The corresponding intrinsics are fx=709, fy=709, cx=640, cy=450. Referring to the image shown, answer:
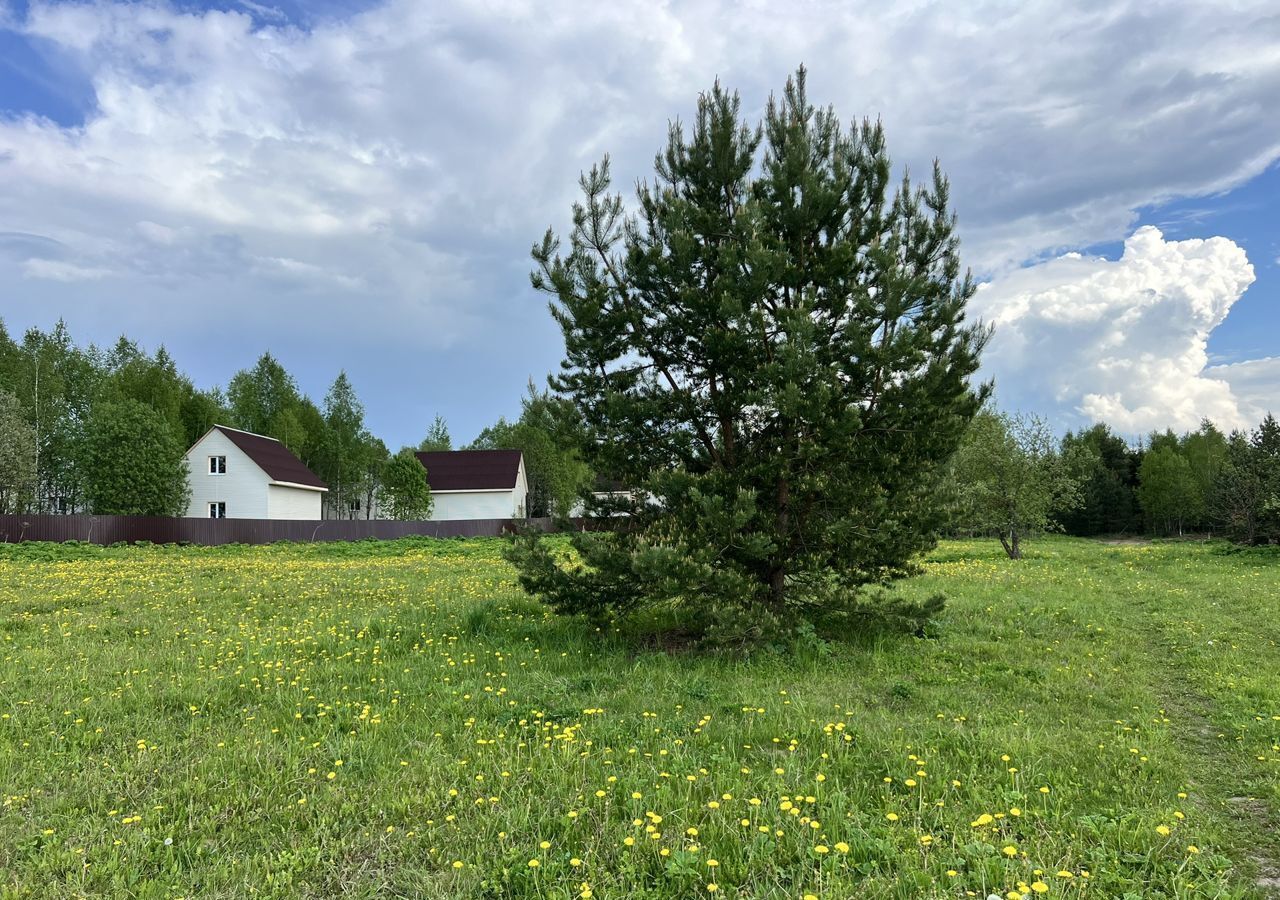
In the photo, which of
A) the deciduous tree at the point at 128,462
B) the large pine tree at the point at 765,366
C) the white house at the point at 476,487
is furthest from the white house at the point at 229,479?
the large pine tree at the point at 765,366

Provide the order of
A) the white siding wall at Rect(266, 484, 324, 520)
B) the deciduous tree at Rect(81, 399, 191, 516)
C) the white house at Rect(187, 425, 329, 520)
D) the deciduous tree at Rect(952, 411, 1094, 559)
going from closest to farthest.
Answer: the deciduous tree at Rect(952, 411, 1094, 559)
the deciduous tree at Rect(81, 399, 191, 516)
the white house at Rect(187, 425, 329, 520)
the white siding wall at Rect(266, 484, 324, 520)

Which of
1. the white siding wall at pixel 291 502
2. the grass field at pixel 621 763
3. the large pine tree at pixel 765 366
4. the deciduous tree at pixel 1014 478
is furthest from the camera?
the white siding wall at pixel 291 502

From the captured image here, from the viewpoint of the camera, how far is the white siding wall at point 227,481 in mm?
41000

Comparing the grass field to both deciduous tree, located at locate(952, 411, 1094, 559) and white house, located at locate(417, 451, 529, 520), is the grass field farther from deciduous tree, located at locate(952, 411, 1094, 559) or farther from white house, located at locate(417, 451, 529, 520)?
white house, located at locate(417, 451, 529, 520)

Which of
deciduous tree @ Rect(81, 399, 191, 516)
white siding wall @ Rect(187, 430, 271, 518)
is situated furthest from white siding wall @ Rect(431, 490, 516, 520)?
deciduous tree @ Rect(81, 399, 191, 516)

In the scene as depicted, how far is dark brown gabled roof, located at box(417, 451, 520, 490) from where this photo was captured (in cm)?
5346

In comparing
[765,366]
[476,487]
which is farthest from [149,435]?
[765,366]

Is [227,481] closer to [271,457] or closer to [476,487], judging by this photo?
[271,457]

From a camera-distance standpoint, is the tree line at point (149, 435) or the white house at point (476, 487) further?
the white house at point (476, 487)

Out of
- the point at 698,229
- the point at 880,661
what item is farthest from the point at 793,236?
the point at 880,661

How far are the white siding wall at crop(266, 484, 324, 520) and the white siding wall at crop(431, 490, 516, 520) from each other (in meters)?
8.68

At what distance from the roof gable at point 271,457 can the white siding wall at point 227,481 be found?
1.03 feet

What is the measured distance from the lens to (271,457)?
1688 inches

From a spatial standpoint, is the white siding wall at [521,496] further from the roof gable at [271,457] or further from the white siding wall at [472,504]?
the roof gable at [271,457]
